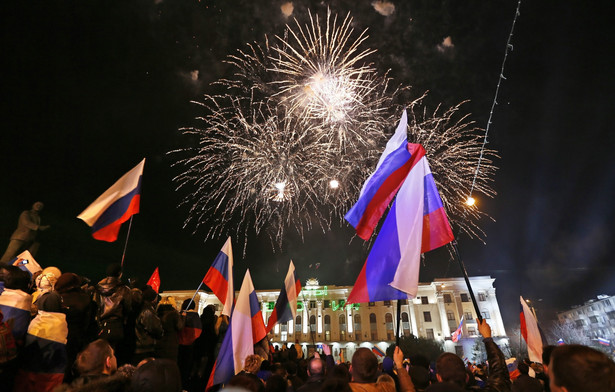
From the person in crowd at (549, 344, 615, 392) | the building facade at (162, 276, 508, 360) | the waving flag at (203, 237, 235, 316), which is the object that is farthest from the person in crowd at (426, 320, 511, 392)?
the building facade at (162, 276, 508, 360)

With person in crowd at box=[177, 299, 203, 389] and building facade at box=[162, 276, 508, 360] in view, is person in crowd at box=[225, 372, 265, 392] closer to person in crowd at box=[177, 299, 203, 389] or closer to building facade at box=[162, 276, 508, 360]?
person in crowd at box=[177, 299, 203, 389]

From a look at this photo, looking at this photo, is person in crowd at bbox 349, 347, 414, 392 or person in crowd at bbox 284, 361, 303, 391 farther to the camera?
person in crowd at bbox 284, 361, 303, 391

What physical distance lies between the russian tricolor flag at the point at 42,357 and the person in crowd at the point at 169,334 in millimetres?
1841

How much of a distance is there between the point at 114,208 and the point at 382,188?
475 cm

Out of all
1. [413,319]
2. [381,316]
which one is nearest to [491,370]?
[413,319]

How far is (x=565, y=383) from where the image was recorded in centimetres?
171

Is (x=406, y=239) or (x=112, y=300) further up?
(x=406, y=239)

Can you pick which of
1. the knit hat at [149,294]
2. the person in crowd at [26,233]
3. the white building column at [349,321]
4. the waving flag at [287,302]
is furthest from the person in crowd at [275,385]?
the white building column at [349,321]

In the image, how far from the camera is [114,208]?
5875 millimetres

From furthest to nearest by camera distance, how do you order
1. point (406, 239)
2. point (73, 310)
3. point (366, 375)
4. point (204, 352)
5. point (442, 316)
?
point (442, 316), point (204, 352), point (406, 239), point (73, 310), point (366, 375)

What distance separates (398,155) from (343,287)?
5248 centimetres

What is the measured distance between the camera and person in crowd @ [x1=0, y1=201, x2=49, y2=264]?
750 centimetres

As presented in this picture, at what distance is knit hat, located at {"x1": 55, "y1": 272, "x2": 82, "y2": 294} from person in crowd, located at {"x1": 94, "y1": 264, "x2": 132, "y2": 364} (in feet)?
1.46

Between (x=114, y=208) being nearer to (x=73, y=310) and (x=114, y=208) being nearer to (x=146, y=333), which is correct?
(x=146, y=333)
